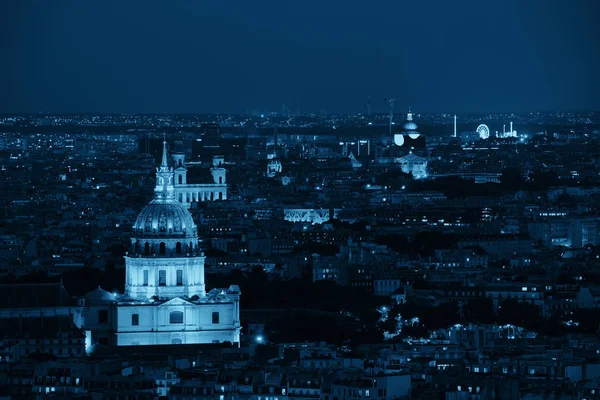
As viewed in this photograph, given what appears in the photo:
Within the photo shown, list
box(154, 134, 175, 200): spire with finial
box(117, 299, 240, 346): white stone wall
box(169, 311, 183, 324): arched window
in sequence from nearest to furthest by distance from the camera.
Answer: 1. box(117, 299, 240, 346): white stone wall
2. box(169, 311, 183, 324): arched window
3. box(154, 134, 175, 200): spire with finial

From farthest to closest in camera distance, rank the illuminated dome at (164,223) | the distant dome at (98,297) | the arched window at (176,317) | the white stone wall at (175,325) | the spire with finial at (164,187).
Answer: the spire with finial at (164,187)
the illuminated dome at (164,223)
the distant dome at (98,297)
the arched window at (176,317)
the white stone wall at (175,325)

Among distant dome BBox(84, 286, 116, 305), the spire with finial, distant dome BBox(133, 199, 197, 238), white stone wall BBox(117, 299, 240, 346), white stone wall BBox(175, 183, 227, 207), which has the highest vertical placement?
white stone wall BBox(175, 183, 227, 207)

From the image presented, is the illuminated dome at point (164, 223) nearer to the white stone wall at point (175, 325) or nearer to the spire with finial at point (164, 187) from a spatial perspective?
the spire with finial at point (164, 187)

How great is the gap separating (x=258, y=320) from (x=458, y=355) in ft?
40.6

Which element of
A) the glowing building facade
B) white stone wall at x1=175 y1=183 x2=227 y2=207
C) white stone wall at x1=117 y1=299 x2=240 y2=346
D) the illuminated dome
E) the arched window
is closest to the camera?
white stone wall at x1=117 y1=299 x2=240 y2=346

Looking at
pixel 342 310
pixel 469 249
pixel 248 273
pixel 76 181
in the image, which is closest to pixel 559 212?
pixel 469 249

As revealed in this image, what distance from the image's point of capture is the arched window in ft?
214

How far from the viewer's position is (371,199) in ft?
472

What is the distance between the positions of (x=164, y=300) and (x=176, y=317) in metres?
0.44

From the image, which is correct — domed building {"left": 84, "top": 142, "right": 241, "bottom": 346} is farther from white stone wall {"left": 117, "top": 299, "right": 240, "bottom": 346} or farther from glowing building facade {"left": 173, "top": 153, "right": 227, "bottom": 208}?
glowing building facade {"left": 173, "top": 153, "right": 227, "bottom": 208}

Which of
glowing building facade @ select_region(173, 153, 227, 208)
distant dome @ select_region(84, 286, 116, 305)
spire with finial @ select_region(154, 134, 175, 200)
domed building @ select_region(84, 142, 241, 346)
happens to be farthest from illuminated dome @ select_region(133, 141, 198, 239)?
glowing building facade @ select_region(173, 153, 227, 208)

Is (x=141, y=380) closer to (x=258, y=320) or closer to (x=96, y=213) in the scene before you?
(x=258, y=320)

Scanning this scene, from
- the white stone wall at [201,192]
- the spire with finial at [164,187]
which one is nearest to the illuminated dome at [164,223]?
the spire with finial at [164,187]

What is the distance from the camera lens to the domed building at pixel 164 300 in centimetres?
6500
